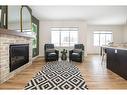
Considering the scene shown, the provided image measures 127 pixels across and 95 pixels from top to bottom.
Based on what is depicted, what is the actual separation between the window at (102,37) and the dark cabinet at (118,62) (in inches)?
245

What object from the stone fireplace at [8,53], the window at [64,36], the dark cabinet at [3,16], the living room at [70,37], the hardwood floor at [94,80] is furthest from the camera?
the window at [64,36]

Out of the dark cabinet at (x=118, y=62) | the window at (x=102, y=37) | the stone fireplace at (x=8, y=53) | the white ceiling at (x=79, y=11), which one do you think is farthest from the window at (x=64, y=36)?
the stone fireplace at (x=8, y=53)

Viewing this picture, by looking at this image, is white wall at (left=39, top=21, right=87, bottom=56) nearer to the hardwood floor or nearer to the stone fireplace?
the stone fireplace

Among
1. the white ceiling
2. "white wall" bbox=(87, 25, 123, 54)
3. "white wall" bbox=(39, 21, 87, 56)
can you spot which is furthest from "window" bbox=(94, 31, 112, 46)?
the white ceiling

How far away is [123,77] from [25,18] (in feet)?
13.4

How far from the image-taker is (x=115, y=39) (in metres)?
10.6

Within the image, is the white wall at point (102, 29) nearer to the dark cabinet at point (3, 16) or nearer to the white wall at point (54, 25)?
the white wall at point (54, 25)

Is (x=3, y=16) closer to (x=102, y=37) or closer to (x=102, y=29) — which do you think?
(x=102, y=29)

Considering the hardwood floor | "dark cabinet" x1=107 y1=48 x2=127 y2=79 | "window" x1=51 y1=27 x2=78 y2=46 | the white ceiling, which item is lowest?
the hardwood floor

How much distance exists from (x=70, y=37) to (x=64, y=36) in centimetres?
40

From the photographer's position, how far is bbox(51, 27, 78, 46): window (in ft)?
28.9

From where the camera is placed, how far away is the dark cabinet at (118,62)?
343 centimetres
